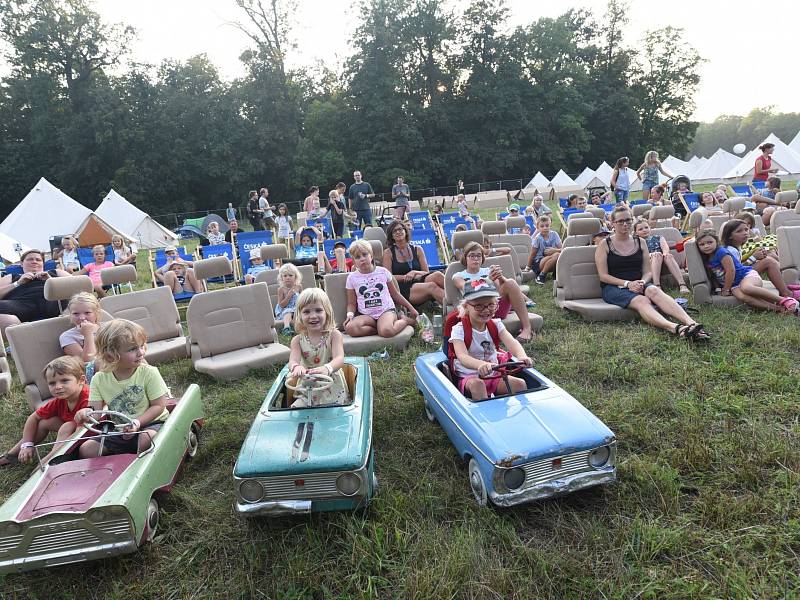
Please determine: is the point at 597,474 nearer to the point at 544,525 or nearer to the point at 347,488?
the point at 544,525

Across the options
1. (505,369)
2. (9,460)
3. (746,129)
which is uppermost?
(746,129)

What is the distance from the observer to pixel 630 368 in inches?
193

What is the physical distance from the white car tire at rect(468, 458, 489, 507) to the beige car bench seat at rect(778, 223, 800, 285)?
20.9ft

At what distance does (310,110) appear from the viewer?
1752 inches

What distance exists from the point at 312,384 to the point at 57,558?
1721mm

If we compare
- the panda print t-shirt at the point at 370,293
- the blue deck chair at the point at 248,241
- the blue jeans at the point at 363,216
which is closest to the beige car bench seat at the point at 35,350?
the panda print t-shirt at the point at 370,293

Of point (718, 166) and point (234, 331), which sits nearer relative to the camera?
point (234, 331)

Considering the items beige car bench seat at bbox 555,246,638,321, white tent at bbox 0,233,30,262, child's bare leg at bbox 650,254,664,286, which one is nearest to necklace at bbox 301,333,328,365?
beige car bench seat at bbox 555,246,638,321

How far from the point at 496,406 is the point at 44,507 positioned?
9.18 ft

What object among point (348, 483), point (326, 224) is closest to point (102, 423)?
point (348, 483)

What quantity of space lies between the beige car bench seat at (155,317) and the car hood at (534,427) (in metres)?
4.48

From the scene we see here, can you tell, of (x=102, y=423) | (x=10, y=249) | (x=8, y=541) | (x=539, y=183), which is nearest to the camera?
(x=8, y=541)

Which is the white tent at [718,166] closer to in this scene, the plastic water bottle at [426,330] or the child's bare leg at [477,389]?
the plastic water bottle at [426,330]

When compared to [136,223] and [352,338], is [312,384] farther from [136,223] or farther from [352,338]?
[136,223]
